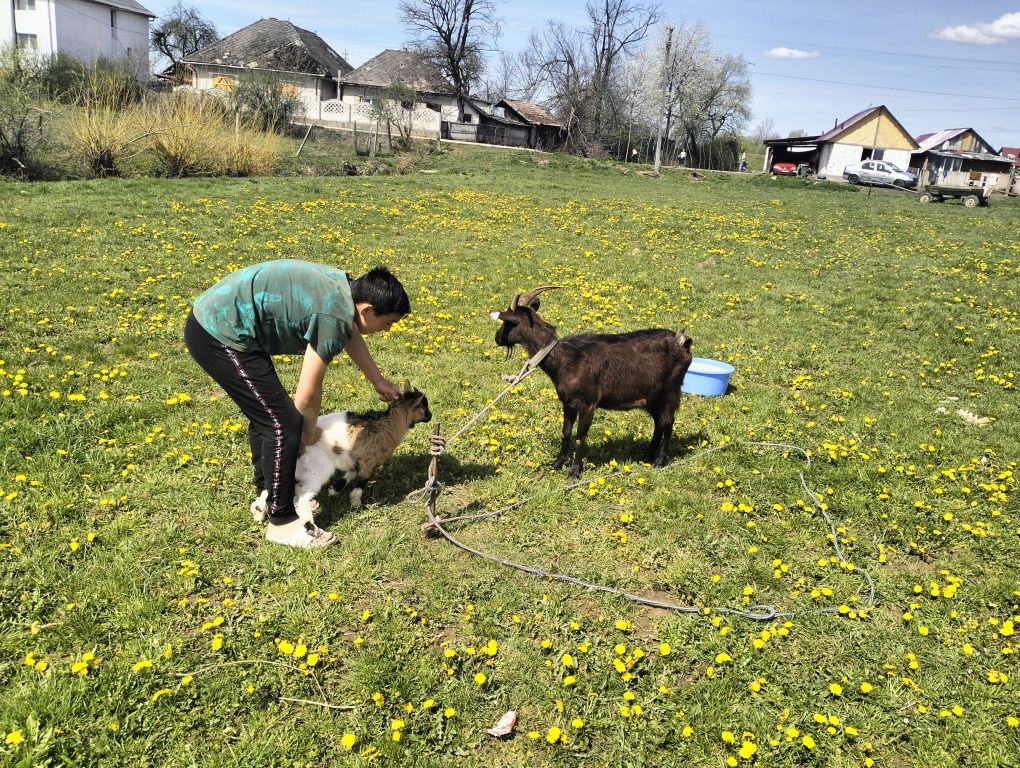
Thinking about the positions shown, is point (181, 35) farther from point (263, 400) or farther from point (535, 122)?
point (263, 400)

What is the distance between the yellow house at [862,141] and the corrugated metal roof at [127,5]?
54764 millimetres

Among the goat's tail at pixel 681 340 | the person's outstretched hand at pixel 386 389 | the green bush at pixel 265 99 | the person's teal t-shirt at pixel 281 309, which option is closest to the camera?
the person's teal t-shirt at pixel 281 309

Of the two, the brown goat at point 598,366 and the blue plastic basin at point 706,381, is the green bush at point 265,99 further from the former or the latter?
the brown goat at point 598,366

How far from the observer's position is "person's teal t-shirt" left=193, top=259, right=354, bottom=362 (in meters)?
3.97

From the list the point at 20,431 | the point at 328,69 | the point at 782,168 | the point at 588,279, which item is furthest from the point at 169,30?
the point at 20,431

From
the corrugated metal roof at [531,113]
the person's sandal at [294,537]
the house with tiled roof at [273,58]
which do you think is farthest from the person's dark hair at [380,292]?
the corrugated metal roof at [531,113]

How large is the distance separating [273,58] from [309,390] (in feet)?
181

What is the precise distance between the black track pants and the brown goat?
1885mm

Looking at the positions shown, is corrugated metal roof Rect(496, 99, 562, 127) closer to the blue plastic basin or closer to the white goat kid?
the blue plastic basin

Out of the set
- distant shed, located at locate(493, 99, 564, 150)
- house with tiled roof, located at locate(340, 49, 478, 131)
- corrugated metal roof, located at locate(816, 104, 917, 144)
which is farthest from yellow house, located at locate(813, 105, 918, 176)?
house with tiled roof, located at locate(340, 49, 478, 131)

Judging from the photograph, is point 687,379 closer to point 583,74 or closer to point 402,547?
point 402,547

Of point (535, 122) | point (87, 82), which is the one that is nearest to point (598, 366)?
point (87, 82)

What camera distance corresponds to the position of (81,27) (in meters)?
47.5

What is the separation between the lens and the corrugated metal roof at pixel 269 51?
50.0m
